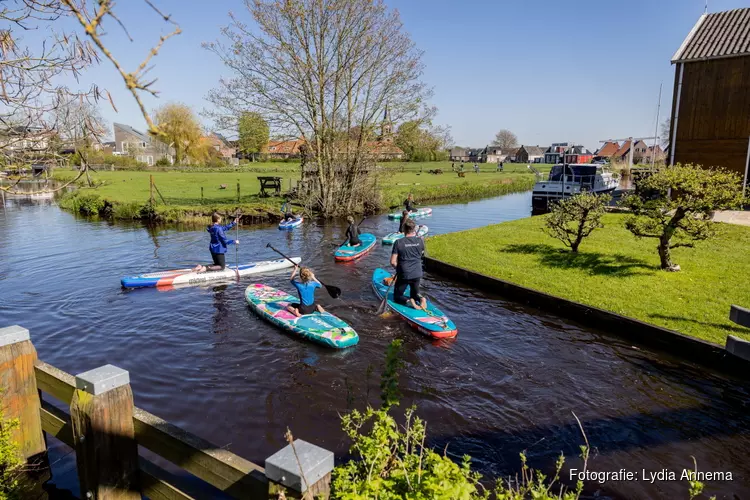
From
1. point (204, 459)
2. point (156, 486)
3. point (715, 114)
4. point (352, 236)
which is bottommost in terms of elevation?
point (156, 486)

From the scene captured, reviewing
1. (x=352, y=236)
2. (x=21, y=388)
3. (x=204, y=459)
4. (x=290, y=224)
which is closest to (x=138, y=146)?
(x=290, y=224)

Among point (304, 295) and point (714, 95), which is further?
point (714, 95)

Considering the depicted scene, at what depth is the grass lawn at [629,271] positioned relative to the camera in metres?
10.0

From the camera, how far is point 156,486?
3.83 meters

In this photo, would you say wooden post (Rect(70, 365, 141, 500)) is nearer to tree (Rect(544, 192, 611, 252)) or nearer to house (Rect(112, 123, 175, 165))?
tree (Rect(544, 192, 611, 252))

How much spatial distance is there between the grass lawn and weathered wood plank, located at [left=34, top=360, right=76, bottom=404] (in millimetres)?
9996

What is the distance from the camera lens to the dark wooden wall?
67.2 feet

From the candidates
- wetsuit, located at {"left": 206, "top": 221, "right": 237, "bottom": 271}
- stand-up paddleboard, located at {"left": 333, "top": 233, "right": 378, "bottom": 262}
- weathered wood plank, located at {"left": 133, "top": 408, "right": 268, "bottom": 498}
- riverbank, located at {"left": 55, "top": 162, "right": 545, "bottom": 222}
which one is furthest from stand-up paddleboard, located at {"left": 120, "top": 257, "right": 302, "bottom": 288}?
weathered wood plank, located at {"left": 133, "top": 408, "right": 268, "bottom": 498}

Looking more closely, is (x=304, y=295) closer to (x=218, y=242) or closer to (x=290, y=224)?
(x=218, y=242)

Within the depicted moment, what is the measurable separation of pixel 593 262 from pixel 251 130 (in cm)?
1935

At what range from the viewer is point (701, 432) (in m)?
6.82

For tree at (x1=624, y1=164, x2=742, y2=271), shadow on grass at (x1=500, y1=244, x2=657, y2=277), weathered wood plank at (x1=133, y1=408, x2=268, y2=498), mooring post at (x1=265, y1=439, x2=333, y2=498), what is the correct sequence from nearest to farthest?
mooring post at (x1=265, y1=439, x2=333, y2=498) → weathered wood plank at (x1=133, y1=408, x2=268, y2=498) → tree at (x1=624, y1=164, x2=742, y2=271) → shadow on grass at (x1=500, y1=244, x2=657, y2=277)

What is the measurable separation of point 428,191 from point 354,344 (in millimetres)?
32038

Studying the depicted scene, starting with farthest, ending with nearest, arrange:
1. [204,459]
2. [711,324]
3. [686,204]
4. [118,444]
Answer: [686,204] < [711,324] < [118,444] < [204,459]
